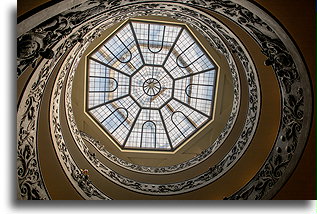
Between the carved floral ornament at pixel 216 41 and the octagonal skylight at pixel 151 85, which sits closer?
the carved floral ornament at pixel 216 41

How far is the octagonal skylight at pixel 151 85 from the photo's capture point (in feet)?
31.7

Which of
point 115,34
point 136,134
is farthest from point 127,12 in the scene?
point 136,134

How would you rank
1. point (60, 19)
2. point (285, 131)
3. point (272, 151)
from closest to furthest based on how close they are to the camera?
point (60, 19), point (285, 131), point (272, 151)

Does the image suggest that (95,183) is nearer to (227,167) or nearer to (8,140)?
(227,167)

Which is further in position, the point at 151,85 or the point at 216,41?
the point at 151,85

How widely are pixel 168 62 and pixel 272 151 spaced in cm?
498

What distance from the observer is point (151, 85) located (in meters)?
10.0

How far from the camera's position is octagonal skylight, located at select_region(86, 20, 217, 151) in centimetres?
966

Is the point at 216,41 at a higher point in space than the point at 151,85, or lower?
higher

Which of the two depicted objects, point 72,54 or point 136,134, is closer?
point 72,54

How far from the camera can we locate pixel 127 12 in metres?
5.57

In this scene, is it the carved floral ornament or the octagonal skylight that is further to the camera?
the octagonal skylight
